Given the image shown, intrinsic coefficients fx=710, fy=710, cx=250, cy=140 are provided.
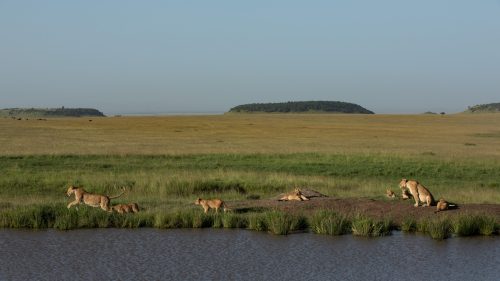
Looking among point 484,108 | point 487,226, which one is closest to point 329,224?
point 487,226

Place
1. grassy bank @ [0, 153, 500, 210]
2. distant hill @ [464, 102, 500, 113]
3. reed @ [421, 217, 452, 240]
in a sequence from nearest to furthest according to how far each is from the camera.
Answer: reed @ [421, 217, 452, 240] → grassy bank @ [0, 153, 500, 210] → distant hill @ [464, 102, 500, 113]

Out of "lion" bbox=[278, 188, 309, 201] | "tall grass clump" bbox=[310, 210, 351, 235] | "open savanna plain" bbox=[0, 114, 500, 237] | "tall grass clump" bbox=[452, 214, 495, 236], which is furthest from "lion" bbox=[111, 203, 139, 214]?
"tall grass clump" bbox=[452, 214, 495, 236]

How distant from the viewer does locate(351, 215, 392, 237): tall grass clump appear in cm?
1658

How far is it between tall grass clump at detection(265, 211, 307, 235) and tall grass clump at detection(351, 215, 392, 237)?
4.27 ft

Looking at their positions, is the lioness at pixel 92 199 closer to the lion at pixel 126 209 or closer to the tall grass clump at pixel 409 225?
the lion at pixel 126 209

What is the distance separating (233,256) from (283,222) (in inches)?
111

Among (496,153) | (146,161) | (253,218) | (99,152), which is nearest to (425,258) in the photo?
(253,218)

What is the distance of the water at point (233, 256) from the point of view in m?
12.9

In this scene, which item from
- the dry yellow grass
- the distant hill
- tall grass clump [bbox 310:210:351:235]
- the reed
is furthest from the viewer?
the distant hill

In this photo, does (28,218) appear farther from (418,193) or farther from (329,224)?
(418,193)

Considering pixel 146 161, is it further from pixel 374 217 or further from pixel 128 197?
pixel 374 217

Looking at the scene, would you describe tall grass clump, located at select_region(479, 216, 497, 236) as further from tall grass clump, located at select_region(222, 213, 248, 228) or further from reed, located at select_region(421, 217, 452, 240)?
tall grass clump, located at select_region(222, 213, 248, 228)

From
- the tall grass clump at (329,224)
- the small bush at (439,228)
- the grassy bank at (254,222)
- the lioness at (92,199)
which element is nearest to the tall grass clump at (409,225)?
the grassy bank at (254,222)

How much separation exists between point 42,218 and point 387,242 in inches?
331
